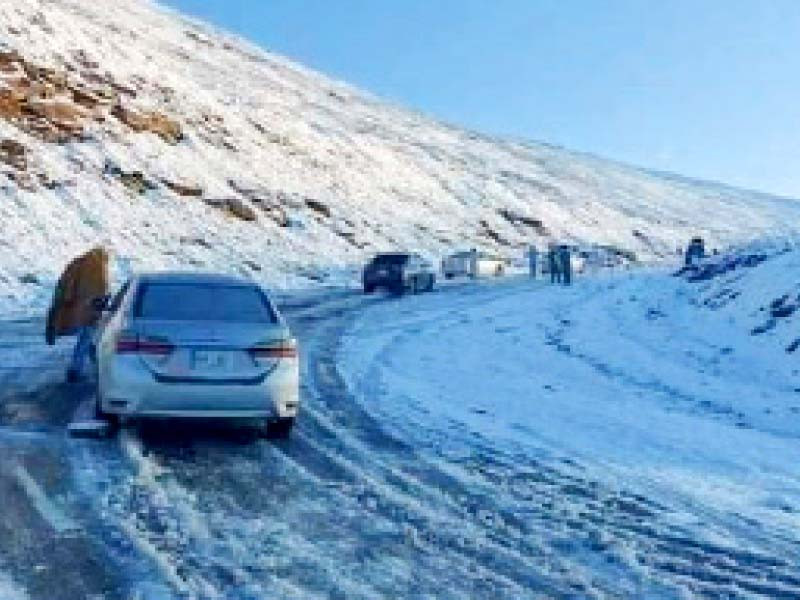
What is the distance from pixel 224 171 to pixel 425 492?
152 feet

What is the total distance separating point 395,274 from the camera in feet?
109

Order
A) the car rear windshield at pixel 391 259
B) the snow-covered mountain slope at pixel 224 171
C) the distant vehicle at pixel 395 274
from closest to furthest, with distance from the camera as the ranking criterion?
the distant vehicle at pixel 395 274 → the car rear windshield at pixel 391 259 → the snow-covered mountain slope at pixel 224 171

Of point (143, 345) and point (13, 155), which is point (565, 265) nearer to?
point (13, 155)

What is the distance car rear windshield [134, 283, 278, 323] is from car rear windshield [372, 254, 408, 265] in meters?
23.5

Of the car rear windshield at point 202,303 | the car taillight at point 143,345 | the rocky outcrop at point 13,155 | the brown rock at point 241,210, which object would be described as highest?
the rocky outcrop at point 13,155

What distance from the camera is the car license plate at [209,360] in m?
9.27

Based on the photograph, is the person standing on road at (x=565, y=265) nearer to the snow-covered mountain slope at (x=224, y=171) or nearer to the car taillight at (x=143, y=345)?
the snow-covered mountain slope at (x=224, y=171)

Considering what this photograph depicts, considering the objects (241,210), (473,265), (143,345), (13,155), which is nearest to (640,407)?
(143,345)

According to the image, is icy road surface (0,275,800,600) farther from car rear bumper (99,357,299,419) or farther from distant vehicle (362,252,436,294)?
distant vehicle (362,252,436,294)

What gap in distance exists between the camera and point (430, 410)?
11594mm

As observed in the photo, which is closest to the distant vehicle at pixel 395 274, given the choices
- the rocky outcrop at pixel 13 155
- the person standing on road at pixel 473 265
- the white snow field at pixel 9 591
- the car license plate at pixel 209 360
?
the person standing on road at pixel 473 265

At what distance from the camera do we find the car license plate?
927 cm

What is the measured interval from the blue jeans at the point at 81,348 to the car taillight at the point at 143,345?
3541 millimetres

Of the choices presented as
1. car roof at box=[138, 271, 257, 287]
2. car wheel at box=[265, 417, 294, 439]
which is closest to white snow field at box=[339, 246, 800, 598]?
car wheel at box=[265, 417, 294, 439]
